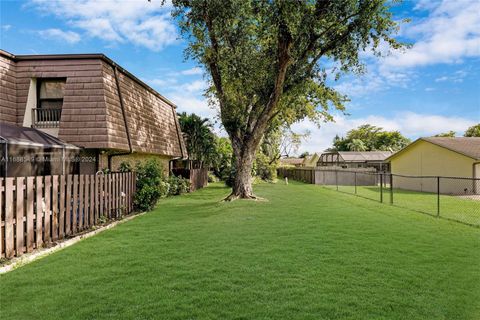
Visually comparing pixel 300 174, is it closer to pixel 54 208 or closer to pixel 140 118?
pixel 140 118

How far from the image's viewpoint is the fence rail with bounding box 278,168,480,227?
1227 centimetres

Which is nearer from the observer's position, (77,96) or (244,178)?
(77,96)

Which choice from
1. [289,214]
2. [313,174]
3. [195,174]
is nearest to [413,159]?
[313,174]

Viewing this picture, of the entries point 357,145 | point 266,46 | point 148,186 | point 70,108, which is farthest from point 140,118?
point 357,145

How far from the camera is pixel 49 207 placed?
6.82 metres

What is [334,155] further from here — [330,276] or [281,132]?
[330,276]

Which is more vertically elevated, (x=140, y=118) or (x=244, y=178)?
(x=140, y=118)

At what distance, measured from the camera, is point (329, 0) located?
1313cm

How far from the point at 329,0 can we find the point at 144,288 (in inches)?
515

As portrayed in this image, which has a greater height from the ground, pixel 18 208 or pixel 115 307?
pixel 18 208

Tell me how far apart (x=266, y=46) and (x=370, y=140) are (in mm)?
73476

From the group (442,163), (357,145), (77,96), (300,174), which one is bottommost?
(300,174)

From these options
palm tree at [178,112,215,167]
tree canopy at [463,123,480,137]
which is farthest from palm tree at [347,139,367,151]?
palm tree at [178,112,215,167]

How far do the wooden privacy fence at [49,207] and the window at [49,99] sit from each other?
5538mm
